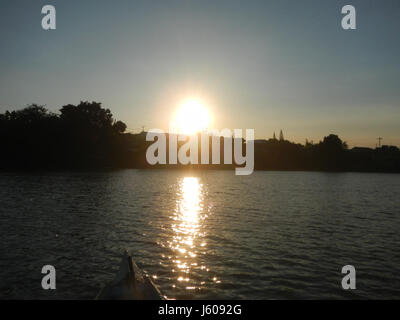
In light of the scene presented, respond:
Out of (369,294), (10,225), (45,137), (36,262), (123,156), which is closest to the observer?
(369,294)

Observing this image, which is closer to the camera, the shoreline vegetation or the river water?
the river water

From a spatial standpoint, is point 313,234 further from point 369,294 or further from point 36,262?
point 36,262

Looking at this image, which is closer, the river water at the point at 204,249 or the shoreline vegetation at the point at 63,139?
the river water at the point at 204,249

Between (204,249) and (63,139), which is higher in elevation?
(63,139)

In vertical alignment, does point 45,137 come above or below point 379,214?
above

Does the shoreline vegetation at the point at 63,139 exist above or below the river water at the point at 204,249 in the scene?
above

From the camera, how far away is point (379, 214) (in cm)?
4209

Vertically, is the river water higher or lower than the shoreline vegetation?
lower

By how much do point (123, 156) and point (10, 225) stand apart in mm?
149568

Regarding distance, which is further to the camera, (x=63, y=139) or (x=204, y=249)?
(x=63, y=139)

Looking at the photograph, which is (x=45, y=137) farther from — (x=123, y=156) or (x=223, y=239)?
(x=223, y=239)
